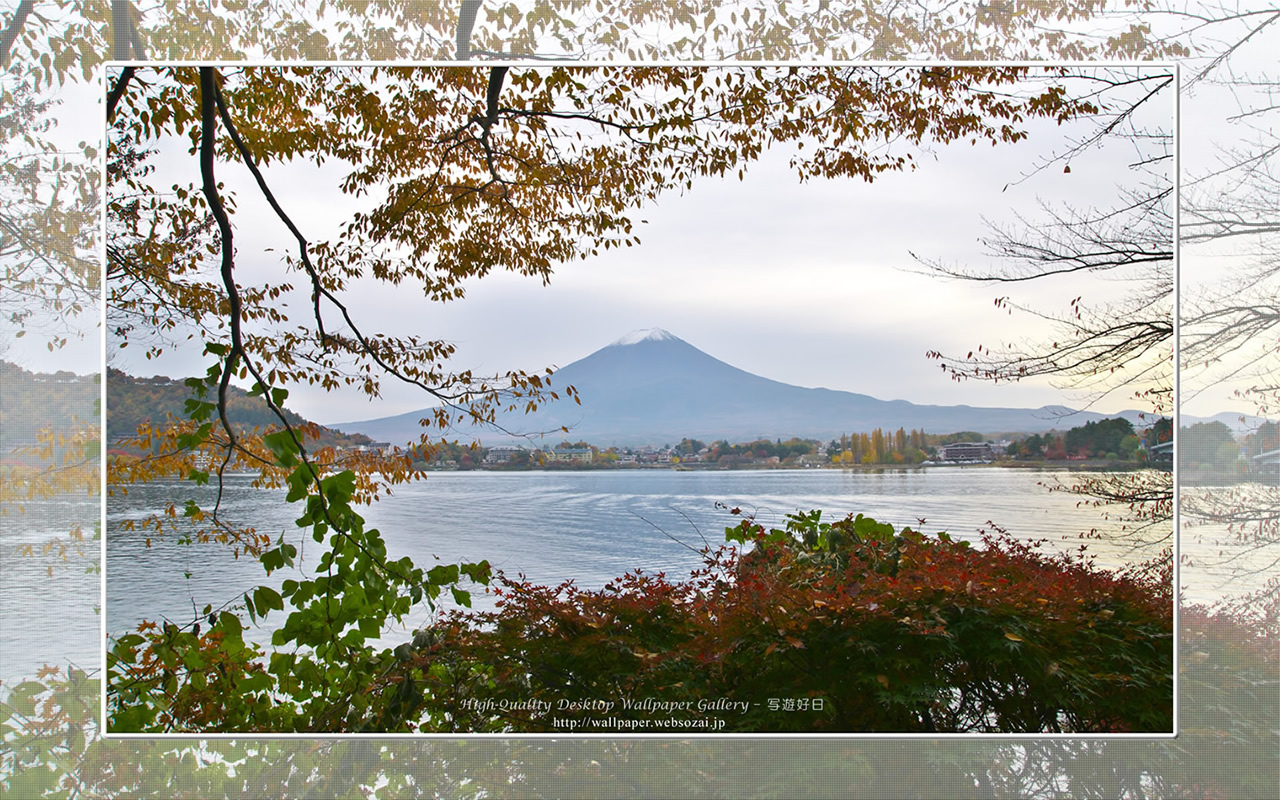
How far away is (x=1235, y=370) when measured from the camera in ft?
10.2

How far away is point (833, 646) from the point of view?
2.81m

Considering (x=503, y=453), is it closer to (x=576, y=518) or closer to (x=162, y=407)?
(x=576, y=518)

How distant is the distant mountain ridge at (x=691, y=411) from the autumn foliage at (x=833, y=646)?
1.59 ft

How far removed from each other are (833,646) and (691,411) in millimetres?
1169

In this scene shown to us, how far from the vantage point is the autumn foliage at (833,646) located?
2.79 m

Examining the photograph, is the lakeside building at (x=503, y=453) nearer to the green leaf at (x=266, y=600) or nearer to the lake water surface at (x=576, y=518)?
the lake water surface at (x=576, y=518)

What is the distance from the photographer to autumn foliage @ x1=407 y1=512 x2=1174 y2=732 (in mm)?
2791

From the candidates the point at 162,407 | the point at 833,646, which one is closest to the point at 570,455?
the point at 833,646

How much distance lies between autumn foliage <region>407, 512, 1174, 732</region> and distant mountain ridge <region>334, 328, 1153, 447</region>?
1.59 ft

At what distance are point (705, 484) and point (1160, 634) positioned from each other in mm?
1868

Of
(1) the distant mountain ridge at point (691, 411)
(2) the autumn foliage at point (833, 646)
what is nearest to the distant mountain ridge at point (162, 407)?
(1) the distant mountain ridge at point (691, 411)

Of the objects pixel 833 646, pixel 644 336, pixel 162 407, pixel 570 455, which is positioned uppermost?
pixel 644 336

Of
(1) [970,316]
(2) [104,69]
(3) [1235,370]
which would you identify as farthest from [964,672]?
(2) [104,69]

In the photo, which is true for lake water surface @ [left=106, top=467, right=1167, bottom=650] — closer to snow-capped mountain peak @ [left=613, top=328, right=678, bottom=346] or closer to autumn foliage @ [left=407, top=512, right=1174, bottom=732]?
autumn foliage @ [left=407, top=512, right=1174, bottom=732]
